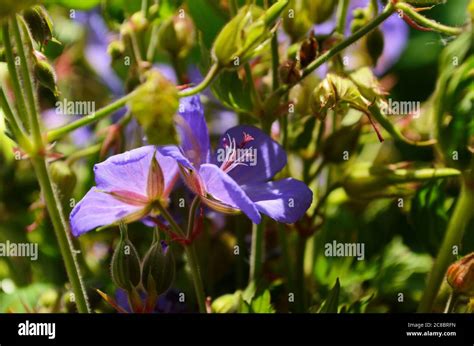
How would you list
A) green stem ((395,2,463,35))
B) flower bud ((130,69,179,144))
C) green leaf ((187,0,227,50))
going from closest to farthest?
flower bud ((130,69,179,144)) < green stem ((395,2,463,35)) < green leaf ((187,0,227,50))

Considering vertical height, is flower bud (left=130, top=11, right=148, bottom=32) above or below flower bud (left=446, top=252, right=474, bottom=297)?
above

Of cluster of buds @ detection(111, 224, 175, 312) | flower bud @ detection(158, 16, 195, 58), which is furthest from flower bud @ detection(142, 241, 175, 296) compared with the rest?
flower bud @ detection(158, 16, 195, 58)

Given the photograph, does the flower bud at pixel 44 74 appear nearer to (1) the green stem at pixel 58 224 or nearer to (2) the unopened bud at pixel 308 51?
(1) the green stem at pixel 58 224

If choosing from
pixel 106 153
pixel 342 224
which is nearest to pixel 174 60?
pixel 106 153

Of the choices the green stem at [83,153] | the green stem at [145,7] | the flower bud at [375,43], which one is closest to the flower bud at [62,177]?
the green stem at [83,153]

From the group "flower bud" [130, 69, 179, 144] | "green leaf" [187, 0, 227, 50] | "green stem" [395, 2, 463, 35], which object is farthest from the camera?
"green leaf" [187, 0, 227, 50]

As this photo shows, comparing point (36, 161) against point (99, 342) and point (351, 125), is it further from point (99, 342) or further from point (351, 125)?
point (351, 125)

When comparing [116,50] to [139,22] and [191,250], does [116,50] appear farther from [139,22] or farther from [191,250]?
[191,250]

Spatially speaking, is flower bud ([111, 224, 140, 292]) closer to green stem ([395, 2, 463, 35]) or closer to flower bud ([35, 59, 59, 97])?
flower bud ([35, 59, 59, 97])
